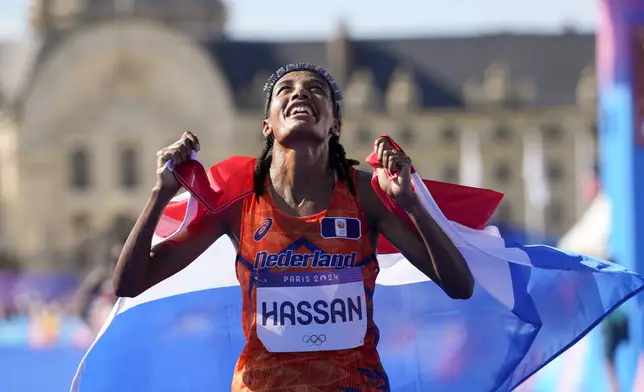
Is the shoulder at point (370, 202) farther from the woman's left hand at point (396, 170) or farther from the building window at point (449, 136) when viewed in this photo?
the building window at point (449, 136)

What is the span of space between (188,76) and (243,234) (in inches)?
2945

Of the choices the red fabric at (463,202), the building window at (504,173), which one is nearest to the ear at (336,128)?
the red fabric at (463,202)

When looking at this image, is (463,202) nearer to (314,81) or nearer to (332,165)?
(332,165)

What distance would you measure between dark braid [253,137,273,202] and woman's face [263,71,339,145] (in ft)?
0.46

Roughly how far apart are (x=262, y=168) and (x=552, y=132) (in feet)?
254

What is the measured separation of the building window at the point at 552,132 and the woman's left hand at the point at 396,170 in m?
77.0

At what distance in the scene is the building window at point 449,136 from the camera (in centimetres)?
8119

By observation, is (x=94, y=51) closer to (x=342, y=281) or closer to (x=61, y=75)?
(x=61, y=75)

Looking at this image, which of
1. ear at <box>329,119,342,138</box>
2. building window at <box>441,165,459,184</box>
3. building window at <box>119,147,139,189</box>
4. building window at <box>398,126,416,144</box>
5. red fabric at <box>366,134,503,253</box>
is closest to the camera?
ear at <box>329,119,342,138</box>

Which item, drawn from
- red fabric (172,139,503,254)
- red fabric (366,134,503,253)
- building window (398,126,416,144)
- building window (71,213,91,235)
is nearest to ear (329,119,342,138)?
red fabric (172,139,503,254)

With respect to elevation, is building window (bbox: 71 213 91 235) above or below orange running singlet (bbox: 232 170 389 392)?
below

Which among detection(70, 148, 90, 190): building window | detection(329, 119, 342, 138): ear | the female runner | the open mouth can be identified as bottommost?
the female runner

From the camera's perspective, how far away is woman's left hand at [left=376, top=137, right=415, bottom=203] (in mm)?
4355

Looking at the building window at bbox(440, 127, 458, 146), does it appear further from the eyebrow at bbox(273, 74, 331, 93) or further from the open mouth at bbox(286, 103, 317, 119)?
the open mouth at bbox(286, 103, 317, 119)
